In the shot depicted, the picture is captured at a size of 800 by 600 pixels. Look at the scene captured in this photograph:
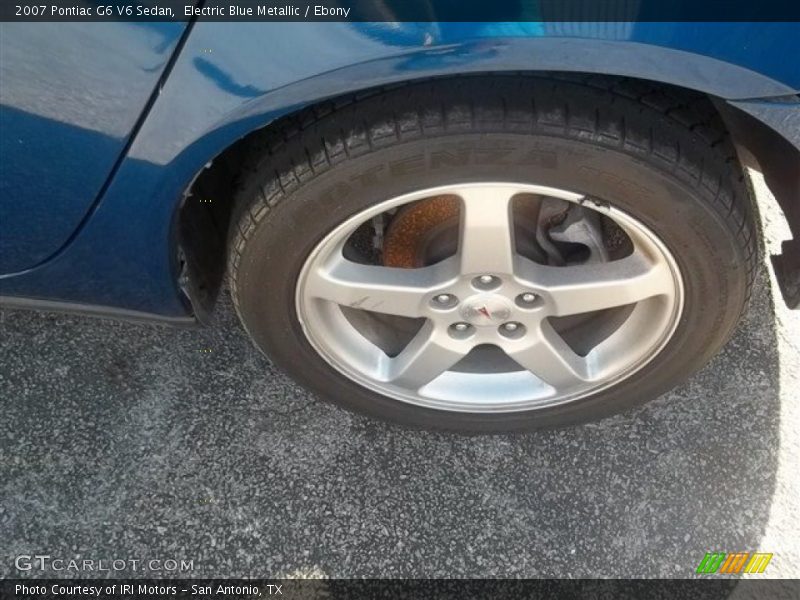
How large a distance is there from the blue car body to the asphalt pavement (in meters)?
0.73

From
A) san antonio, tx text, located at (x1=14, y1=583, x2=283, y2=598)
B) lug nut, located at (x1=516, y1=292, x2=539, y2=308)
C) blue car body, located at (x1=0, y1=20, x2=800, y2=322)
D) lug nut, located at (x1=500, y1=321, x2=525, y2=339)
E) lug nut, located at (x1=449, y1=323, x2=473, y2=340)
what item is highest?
blue car body, located at (x1=0, y1=20, x2=800, y2=322)

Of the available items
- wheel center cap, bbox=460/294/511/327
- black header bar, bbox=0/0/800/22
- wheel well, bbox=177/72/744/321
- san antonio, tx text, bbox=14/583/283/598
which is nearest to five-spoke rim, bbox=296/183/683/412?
wheel center cap, bbox=460/294/511/327

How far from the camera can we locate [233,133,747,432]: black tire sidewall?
1337 millimetres

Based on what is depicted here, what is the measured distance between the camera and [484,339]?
5.76ft

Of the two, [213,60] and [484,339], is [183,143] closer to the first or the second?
[213,60]

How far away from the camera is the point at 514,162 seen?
1350mm

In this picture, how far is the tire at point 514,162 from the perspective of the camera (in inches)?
52.1

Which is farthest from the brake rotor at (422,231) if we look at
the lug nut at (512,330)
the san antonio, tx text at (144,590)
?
the san antonio, tx text at (144,590)

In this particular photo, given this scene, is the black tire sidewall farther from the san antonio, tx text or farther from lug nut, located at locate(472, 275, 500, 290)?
the san antonio, tx text

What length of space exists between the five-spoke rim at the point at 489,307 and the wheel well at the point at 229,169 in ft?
0.64

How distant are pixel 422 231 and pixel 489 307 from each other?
0.74ft

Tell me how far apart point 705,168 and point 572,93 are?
0.91 feet

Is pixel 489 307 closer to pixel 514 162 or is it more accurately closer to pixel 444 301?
pixel 444 301

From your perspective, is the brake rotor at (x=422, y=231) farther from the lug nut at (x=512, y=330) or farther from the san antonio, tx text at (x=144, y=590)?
the san antonio, tx text at (x=144, y=590)
